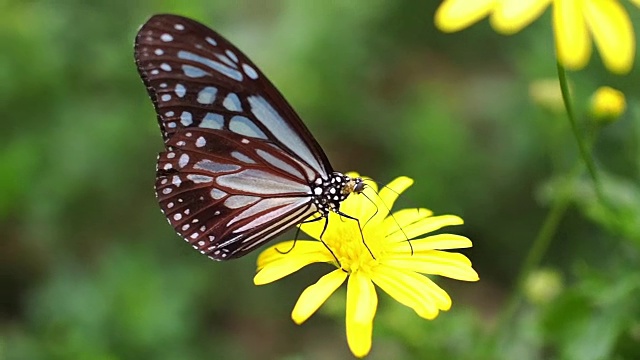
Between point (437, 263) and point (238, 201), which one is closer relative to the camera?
point (437, 263)

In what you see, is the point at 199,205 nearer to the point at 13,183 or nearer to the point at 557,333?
the point at 557,333

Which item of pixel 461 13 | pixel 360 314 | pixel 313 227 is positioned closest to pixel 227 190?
pixel 313 227

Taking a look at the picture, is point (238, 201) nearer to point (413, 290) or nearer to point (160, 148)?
point (413, 290)

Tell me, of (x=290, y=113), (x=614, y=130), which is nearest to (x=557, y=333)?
(x=290, y=113)

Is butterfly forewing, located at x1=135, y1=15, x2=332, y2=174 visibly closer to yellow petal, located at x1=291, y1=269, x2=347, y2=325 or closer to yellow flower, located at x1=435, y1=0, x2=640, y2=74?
yellow petal, located at x1=291, y1=269, x2=347, y2=325

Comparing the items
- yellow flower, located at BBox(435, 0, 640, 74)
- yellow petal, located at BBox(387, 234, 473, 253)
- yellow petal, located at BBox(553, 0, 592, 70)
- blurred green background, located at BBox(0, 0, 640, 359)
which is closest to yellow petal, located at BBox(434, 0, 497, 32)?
yellow flower, located at BBox(435, 0, 640, 74)

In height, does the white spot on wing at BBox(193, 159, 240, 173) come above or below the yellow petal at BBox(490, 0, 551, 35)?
below
